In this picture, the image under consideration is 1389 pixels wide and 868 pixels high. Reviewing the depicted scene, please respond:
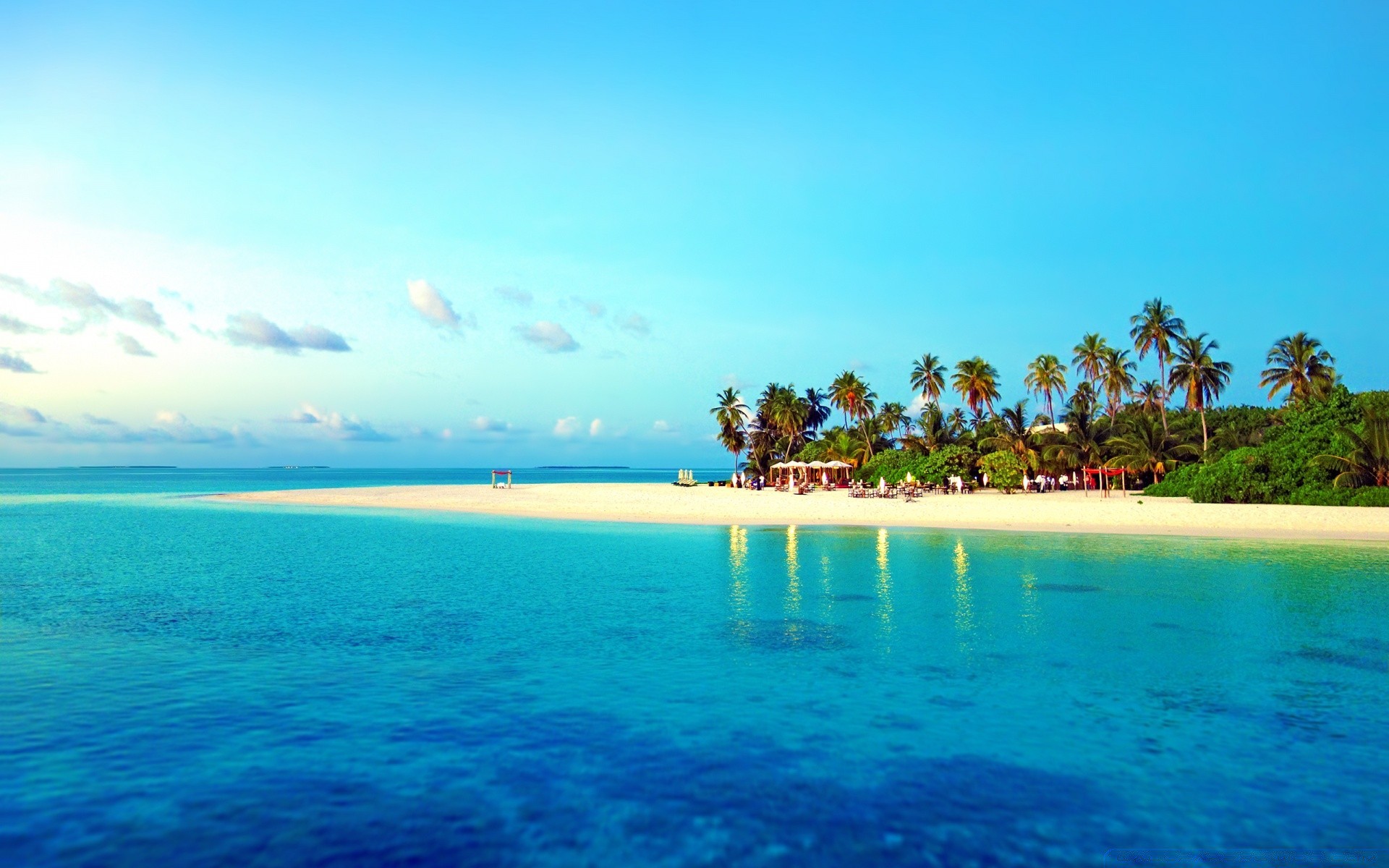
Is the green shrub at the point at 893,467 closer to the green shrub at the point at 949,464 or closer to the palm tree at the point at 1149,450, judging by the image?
the green shrub at the point at 949,464

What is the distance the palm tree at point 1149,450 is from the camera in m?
56.4

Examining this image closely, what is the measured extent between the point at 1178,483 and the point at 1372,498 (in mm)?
14010

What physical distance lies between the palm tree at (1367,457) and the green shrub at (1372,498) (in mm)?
994

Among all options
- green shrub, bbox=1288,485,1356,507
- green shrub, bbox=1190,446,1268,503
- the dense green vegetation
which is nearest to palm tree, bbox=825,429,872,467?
the dense green vegetation

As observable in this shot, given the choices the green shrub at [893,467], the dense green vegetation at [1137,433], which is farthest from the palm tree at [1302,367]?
the green shrub at [893,467]

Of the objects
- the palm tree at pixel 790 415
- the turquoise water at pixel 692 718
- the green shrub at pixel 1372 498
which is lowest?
the turquoise water at pixel 692 718

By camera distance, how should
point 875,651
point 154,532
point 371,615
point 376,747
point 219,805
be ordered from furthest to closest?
1. point 154,532
2. point 371,615
3. point 875,651
4. point 376,747
5. point 219,805

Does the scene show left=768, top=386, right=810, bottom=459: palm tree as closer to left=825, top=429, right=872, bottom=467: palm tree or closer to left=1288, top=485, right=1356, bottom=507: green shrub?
left=825, top=429, right=872, bottom=467: palm tree

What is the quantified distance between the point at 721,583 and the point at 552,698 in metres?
10.8

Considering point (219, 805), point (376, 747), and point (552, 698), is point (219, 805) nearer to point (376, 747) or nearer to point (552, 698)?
point (376, 747)

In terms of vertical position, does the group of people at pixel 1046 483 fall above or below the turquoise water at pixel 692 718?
above

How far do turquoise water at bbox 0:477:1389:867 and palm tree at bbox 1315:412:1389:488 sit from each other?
21.1 meters

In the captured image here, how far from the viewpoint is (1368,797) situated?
320 inches

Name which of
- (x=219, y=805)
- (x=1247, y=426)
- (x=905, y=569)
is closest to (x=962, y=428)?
(x=1247, y=426)
